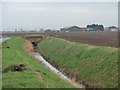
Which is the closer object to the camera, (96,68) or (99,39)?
(96,68)

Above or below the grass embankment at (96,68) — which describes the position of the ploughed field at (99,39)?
above

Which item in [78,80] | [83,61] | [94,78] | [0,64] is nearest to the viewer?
[94,78]

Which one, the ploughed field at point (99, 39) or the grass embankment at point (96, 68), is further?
the ploughed field at point (99, 39)

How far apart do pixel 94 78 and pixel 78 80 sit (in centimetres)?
210

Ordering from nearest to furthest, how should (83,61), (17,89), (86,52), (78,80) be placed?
(17,89) < (78,80) < (83,61) < (86,52)

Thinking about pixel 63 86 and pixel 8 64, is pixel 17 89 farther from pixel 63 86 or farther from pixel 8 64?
pixel 8 64

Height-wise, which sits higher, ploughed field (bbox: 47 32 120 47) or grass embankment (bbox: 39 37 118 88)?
ploughed field (bbox: 47 32 120 47)

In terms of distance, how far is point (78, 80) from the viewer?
2358 centimetres

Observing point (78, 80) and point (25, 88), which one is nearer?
point (25, 88)

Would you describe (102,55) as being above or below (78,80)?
above

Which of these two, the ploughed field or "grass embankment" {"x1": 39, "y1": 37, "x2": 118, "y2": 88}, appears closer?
"grass embankment" {"x1": 39, "y1": 37, "x2": 118, "y2": 88}

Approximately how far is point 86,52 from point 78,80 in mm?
8927

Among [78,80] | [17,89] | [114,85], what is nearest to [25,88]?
[17,89]

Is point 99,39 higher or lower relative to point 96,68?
higher
